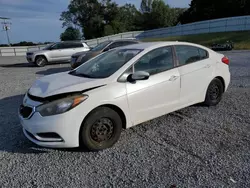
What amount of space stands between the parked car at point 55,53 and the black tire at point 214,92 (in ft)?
35.4

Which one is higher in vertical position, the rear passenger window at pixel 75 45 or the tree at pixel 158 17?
the tree at pixel 158 17

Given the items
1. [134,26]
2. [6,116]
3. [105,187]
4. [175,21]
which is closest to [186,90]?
[105,187]

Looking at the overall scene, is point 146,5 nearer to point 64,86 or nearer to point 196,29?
point 196,29

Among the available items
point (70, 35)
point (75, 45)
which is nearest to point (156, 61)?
point (75, 45)

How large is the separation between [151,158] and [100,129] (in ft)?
2.69

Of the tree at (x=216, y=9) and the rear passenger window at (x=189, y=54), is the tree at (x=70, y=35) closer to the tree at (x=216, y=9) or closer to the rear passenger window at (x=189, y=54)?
the tree at (x=216, y=9)

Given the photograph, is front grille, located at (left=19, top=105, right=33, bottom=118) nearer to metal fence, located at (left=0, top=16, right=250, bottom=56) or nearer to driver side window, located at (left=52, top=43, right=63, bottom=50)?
driver side window, located at (left=52, top=43, right=63, bottom=50)

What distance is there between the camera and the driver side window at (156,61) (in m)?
3.45

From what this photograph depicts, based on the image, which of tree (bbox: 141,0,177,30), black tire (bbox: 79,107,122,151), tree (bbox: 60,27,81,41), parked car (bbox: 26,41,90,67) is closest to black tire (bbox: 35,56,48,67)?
parked car (bbox: 26,41,90,67)

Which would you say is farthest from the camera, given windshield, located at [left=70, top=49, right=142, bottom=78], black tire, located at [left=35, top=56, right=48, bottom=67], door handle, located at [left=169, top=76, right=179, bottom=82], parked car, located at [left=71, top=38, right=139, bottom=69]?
black tire, located at [left=35, top=56, right=48, bottom=67]

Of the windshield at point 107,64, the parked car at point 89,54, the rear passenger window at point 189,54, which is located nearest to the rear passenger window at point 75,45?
the parked car at point 89,54

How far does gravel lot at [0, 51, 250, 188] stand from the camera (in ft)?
7.99

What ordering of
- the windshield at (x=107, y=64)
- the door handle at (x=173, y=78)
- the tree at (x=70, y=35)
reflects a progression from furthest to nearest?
the tree at (x=70, y=35)
the door handle at (x=173, y=78)
the windshield at (x=107, y=64)

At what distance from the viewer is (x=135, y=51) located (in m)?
3.64
